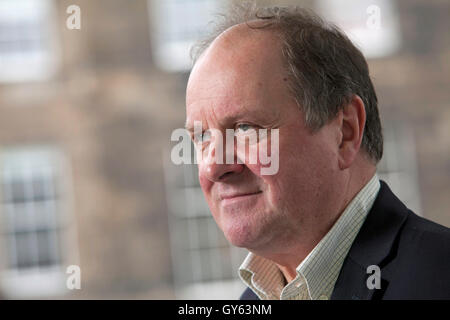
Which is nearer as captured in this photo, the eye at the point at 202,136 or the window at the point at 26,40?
the eye at the point at 202,136

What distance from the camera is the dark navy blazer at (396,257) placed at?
1.54 m

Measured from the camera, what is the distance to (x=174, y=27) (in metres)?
13.2

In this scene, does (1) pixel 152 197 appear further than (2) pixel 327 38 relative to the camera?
Yes

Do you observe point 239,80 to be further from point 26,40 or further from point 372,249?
point 26,40

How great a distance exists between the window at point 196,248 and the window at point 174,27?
1804 millimetres

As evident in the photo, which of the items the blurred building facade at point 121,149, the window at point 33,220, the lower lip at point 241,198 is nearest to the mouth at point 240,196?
the lower lip at point 241,198

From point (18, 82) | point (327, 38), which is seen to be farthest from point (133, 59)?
point (327, 38)

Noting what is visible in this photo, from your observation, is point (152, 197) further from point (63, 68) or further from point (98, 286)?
point (63, 68)

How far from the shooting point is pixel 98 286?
41.4ft

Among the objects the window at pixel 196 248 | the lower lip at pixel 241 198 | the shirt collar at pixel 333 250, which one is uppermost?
the lower lip at pixel 241 198

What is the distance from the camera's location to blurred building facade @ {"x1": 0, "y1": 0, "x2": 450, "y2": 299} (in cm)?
1256

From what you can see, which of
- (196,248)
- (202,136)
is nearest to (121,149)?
(196,248)

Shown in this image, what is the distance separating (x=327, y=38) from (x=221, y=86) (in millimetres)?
303

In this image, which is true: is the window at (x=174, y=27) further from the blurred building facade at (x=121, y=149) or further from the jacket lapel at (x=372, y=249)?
the jacket lapel at (x=372, y=249)
